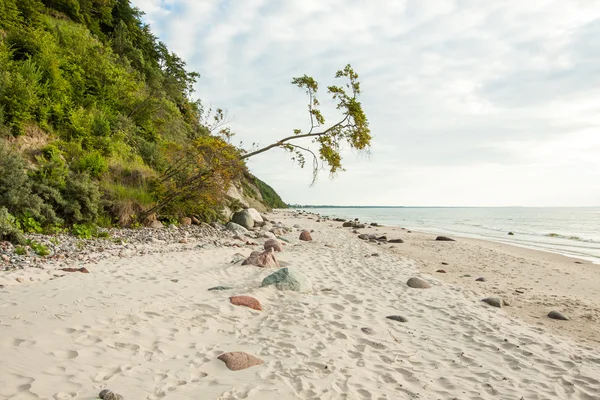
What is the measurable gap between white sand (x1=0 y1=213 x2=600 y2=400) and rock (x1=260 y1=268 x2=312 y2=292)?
0.23 metres

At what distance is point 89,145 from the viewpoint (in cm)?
1245

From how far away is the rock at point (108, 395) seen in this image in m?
2.53

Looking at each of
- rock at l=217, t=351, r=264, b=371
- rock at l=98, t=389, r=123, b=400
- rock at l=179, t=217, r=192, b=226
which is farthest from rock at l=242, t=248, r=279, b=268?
rock at l=179, t=217, r=192, b=226

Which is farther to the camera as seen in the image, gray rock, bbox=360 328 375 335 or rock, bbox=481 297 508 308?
rock, bbox=481 297 508 308

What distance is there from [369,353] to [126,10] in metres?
34.3

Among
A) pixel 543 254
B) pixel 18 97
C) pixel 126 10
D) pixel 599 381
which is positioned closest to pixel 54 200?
pixel 18 97

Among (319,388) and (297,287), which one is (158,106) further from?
(319,388)

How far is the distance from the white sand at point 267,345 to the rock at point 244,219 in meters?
9.80

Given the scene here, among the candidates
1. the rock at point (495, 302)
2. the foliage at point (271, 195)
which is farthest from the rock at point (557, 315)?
the foliage at point (271, 195)

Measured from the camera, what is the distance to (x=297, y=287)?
6.29 m

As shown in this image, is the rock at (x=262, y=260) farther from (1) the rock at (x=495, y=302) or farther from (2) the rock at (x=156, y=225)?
(2) the rock at (x=156, y=225)

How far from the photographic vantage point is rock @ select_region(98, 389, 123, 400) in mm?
2532

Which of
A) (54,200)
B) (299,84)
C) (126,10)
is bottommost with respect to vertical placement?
(54,200)

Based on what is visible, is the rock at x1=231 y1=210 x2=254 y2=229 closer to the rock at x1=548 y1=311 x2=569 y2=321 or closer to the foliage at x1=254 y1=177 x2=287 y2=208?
the rock at x1=548 y1=311 x2=569 y2=321
